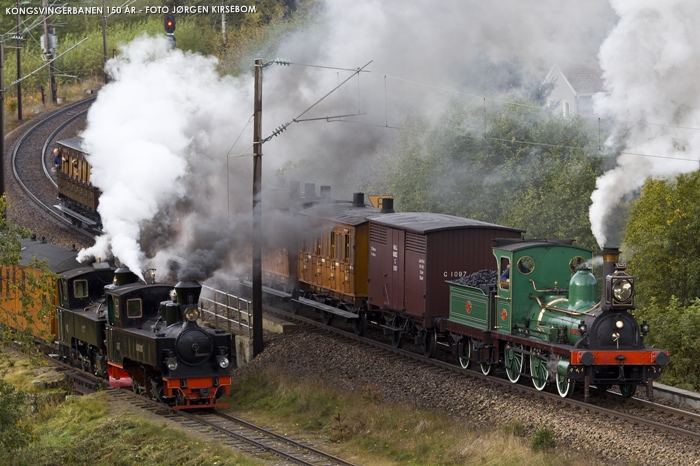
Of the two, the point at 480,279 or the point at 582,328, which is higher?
the point at 480,279

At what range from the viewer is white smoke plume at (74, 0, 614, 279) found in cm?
2308

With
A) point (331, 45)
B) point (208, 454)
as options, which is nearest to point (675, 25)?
point (208, 454)

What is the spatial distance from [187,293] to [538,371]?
22.1 ft

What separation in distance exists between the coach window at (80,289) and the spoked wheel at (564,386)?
427 inches

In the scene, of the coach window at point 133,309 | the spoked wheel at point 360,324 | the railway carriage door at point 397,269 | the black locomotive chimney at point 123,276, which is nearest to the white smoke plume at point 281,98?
the black locomotive chimney at point 123,276

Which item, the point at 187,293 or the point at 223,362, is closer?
the point at 187,293

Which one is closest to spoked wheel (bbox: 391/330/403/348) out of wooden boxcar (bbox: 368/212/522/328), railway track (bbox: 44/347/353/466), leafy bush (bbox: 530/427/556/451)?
wooden boxcar (bbox: 368/212/522/328)

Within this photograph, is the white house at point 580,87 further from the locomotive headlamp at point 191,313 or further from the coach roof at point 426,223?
the locomotive headlamp at point 191,313

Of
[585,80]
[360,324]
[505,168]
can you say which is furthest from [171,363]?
[585,80]

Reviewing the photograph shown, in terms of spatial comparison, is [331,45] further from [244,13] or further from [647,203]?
[244,13]

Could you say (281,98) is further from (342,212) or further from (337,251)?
(337,251)

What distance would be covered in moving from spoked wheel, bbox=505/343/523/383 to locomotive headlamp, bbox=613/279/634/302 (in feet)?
8.77

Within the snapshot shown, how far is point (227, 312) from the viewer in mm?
25625

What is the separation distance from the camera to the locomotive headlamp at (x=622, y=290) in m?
16.3
